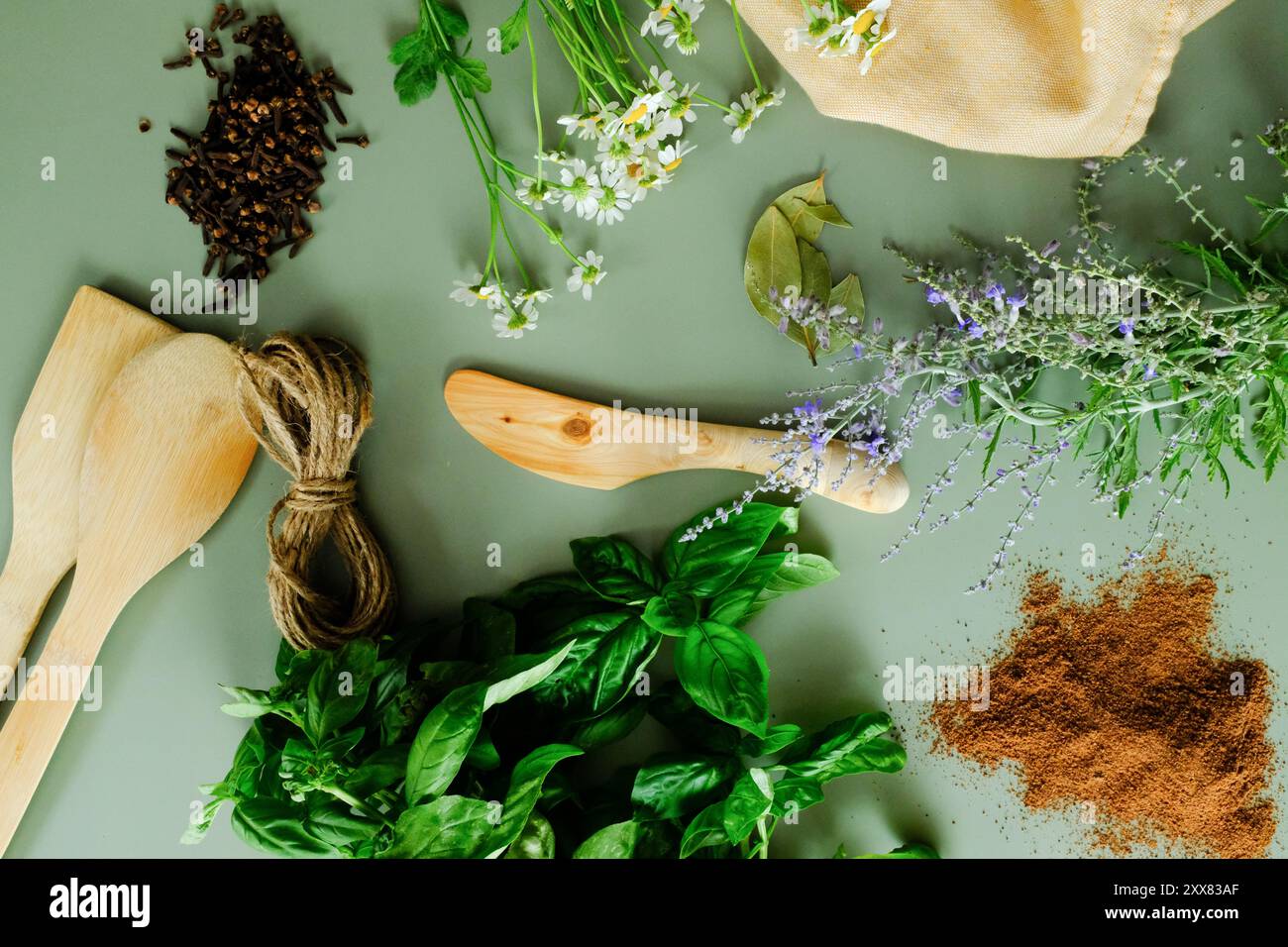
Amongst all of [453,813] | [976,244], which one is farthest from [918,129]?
[453,813]

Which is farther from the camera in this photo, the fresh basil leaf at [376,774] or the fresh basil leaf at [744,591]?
the fresh basil leaf at [744,591]

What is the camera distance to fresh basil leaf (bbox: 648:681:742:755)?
1.07 metres

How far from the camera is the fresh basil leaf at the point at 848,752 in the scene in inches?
40.4

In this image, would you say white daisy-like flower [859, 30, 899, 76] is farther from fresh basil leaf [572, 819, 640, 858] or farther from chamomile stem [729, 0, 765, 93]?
fresh basil leaf [572, 819, 640, 858]

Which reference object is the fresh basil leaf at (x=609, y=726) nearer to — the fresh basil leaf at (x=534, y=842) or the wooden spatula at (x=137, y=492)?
the fresh basil leaf at (x=534, y=842)

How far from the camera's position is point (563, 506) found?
3.78 feet

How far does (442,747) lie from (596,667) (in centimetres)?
22

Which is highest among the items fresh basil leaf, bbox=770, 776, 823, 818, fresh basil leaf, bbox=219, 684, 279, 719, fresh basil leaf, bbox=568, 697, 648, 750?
fresh basil leaf, bbox=219, 684, 279, 719

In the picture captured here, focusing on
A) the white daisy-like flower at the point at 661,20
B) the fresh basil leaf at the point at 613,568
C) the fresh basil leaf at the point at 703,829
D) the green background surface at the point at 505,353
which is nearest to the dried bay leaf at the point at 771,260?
the green background surface at the point at 505,353

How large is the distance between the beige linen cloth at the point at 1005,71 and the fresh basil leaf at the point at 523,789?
84cm

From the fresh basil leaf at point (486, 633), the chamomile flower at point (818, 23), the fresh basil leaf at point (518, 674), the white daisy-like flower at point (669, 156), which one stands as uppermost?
the chamomile flower at point (818, 23)

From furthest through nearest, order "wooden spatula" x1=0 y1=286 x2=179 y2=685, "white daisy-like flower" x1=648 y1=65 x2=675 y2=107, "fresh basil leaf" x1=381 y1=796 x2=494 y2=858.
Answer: "wooden spatula" x1=0 y1=286 x2=179 y2=685, "white daisy-like flower" x1=648 y1=65 x2=675 y2=107, "fresh basil leaf" x1=381 y1=796 x2=494 y2=858

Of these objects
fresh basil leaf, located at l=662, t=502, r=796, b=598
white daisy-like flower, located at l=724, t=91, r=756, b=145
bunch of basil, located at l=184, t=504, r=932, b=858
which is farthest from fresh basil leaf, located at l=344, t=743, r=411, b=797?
white daisy-like flower, located at l=724, t=91, r=756, b=145

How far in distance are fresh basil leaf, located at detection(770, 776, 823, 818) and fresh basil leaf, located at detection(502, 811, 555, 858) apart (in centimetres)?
26
